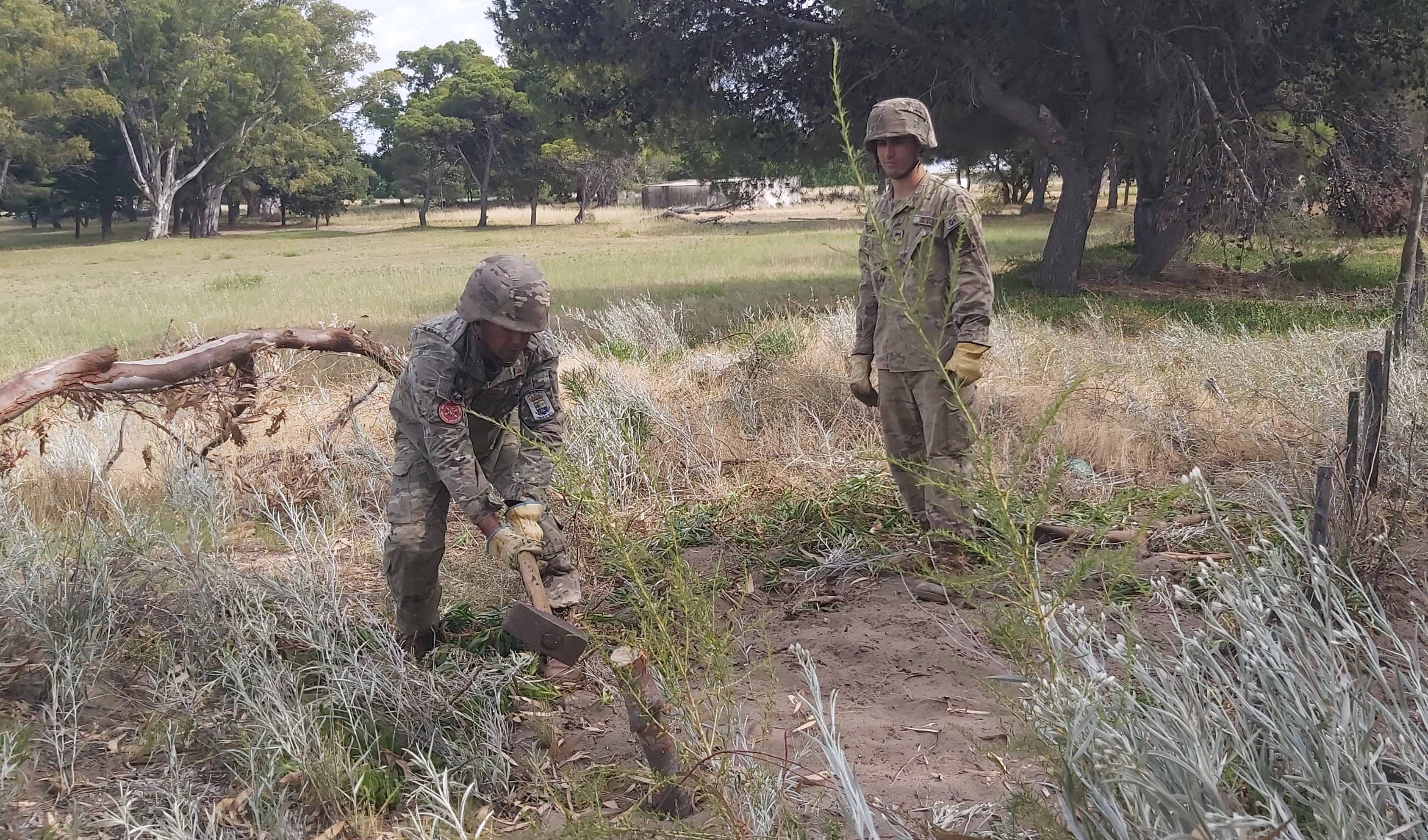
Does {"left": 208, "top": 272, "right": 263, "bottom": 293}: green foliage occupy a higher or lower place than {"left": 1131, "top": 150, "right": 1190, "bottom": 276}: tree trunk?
lower

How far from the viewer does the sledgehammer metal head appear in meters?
2.80

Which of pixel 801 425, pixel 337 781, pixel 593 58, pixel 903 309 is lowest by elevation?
pixel 337 781

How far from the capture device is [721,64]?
1223 cm

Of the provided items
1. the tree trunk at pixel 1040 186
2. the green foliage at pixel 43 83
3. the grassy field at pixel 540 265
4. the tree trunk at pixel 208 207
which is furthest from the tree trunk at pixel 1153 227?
the tree trunk at pixel 208 207

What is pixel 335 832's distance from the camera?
2713 mm

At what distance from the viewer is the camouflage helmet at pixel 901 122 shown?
391 cm

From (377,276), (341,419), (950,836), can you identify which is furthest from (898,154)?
(377,276)

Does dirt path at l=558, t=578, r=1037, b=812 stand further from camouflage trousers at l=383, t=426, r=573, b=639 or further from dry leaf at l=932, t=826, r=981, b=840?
camouflage trousers at l=383, t=426, r=573, b=639

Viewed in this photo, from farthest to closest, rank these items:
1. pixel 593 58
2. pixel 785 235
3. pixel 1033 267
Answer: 1. pixel 785 235
2. pixel 1033 267
3. pixel 593 58

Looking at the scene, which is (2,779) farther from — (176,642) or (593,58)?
(593,58)

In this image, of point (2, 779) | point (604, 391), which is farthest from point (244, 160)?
point (2, 779)

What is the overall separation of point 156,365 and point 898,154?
138 inches

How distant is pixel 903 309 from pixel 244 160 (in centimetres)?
4517

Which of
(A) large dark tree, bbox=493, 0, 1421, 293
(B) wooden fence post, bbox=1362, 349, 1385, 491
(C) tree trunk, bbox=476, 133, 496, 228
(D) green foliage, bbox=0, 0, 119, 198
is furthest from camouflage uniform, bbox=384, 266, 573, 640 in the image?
(C) tree trunk, bbox=476, 133, 496, 228
